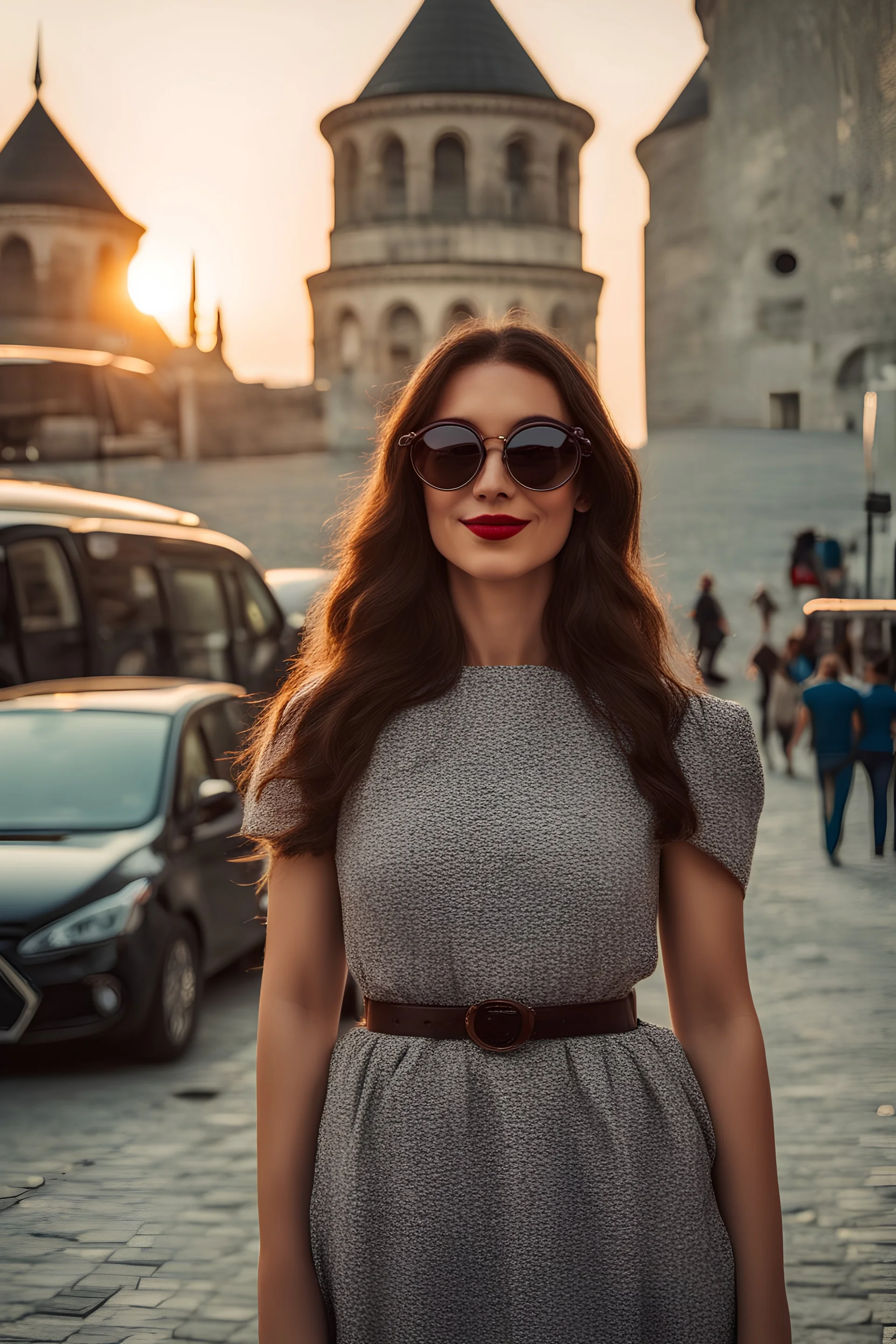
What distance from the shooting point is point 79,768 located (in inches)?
293

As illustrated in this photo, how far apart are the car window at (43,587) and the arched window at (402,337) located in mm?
45128

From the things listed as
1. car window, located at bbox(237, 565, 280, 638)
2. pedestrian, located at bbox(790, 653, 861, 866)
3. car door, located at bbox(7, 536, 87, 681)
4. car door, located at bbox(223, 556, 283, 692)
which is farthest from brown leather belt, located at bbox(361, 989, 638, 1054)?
car window, located at bbox(237, 565, 280, 638)

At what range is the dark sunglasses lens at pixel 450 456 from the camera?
218 centimetres

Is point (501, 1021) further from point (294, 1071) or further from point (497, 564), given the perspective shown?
point (497, 564)

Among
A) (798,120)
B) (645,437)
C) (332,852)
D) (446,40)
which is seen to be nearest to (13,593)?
(332,852)

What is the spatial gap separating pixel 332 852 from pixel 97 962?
4524mm

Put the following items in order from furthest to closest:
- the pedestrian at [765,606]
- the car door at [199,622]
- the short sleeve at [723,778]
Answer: the pedestrian at [765,606], the car door at [199,622], the short sleeve at [723,778]

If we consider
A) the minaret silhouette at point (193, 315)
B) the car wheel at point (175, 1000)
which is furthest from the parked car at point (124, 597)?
the minaret silhouette at point (193, 315)

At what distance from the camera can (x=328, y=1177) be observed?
6.73ft

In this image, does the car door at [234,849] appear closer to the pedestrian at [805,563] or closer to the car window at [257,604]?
the car window at [257,604]

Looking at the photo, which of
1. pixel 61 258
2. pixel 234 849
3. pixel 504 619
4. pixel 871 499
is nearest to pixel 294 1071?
pixel 504 619

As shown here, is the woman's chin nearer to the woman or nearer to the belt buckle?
the woman

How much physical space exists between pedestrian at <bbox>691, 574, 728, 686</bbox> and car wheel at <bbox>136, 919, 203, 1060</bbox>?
1361 centimetres

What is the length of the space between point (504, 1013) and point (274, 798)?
16.1 inches
